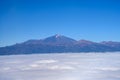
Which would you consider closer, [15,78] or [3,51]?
[15,78]

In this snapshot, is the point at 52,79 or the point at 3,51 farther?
the point at 3,51

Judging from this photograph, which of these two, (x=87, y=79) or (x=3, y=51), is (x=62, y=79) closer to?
(x=87, y=79)

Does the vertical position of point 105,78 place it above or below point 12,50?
below

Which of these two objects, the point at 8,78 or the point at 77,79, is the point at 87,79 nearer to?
the point at 77,79

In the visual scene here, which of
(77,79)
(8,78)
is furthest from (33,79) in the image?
(77,79)

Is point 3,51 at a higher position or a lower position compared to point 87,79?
higher

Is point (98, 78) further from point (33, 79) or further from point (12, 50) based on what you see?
point (12, 50)

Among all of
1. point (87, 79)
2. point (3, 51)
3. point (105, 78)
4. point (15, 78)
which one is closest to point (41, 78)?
point (15, 78)

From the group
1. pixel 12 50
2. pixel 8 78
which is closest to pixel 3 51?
pixel 12 50
